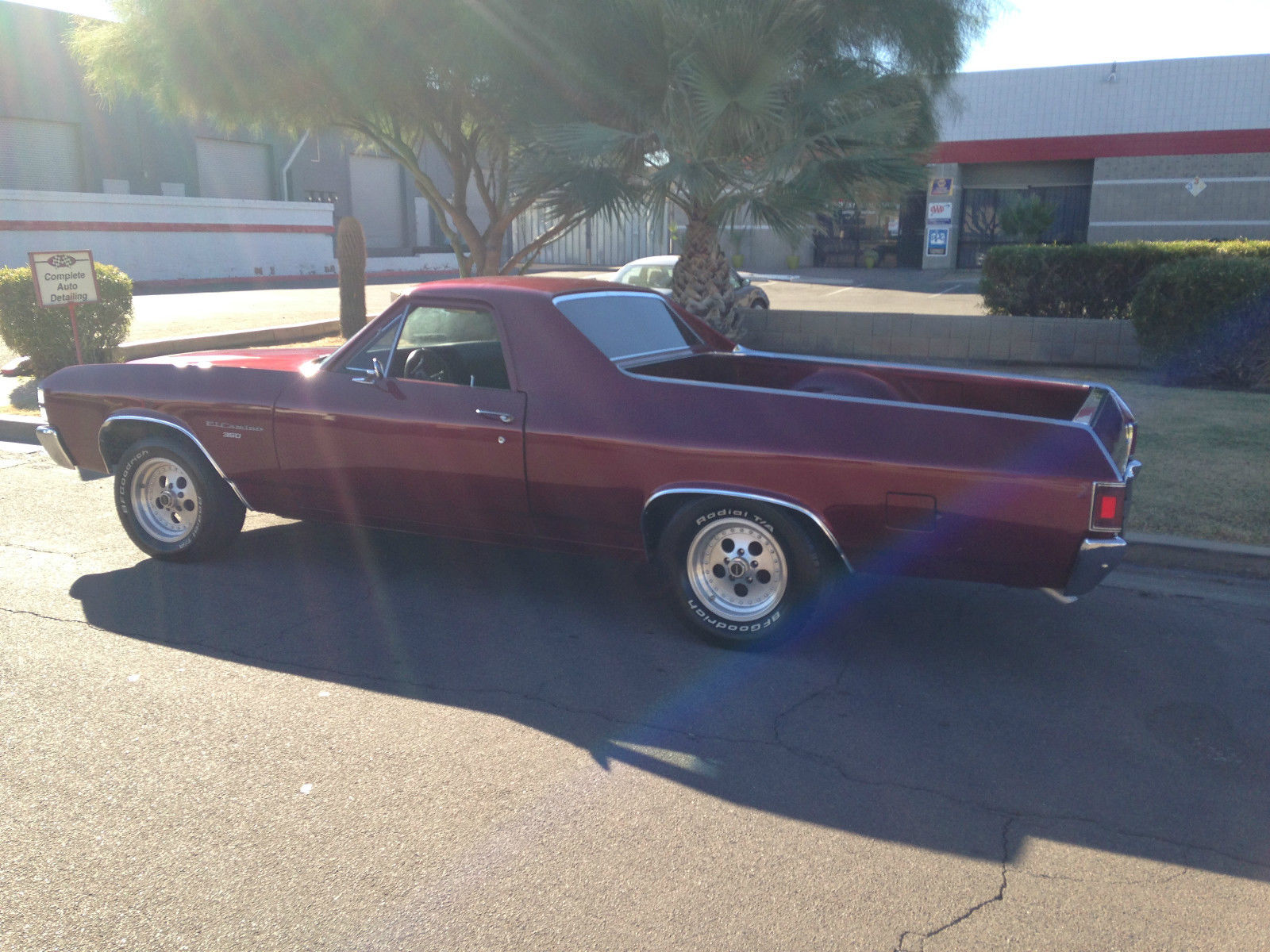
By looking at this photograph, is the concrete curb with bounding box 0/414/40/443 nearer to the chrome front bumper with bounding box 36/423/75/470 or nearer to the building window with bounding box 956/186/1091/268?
the chrome front bumper with bounding box 36/423/75/470

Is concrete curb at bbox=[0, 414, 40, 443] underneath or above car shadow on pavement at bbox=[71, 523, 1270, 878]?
above

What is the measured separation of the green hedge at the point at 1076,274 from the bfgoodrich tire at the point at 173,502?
432 inches

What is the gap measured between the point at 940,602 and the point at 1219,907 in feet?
8.12

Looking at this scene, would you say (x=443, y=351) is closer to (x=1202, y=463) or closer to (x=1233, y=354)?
(x=1202, y=463)

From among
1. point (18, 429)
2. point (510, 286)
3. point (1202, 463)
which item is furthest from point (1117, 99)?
point (510, 286)

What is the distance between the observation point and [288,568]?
577 centimetres

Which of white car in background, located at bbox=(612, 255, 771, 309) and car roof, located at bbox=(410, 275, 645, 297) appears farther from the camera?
white car in background, located at bbox=(612, 255, 771, 309)

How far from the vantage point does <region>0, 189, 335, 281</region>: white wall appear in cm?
2852

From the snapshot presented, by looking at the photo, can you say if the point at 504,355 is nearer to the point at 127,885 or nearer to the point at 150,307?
the point at 127,885

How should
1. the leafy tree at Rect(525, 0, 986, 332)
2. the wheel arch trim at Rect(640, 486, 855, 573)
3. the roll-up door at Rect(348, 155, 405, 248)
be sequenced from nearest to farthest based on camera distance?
the wheel arch trim at Rect(640, 486, 855, 573), the leafy tree at Rect(525, 0, 986, 332), the roll-up door at Rect(348, 155, 405, 248)

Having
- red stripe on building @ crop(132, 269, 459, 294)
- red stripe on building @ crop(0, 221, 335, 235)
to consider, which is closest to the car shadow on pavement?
red stripe on building @ crop(132, 269, 459, 294)

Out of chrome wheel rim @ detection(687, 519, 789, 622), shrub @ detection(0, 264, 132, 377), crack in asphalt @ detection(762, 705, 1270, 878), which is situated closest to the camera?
crack in asphalt @ detection(762, 705, 1270, 878)

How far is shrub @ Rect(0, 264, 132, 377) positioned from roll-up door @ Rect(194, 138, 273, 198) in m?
28.6

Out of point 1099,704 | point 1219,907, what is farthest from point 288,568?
point 1219,907
